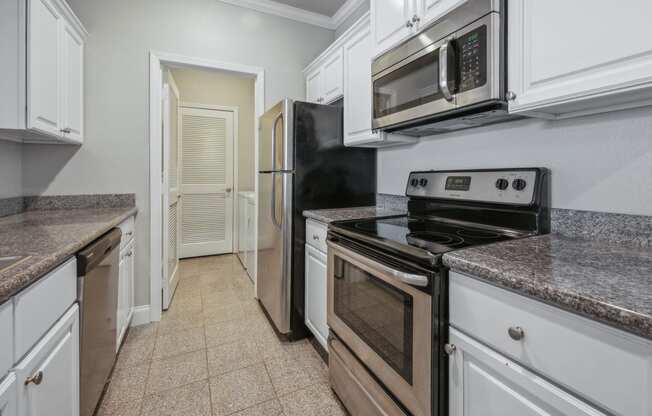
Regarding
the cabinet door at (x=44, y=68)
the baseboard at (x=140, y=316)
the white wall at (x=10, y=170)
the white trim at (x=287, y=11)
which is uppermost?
the white trim at (x=287, y=11)

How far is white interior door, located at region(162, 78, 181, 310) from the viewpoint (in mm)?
2525

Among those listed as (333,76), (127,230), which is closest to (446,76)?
(333,76)

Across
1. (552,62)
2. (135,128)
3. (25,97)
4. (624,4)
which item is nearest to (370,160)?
(552,62)

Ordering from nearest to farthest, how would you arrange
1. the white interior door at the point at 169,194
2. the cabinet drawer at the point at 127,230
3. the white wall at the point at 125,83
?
the cabinet drawer at the point at 127,230 < the white wall at the point at 125,83 < the white interior door at the point at 169,194

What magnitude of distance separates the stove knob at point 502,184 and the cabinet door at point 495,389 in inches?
29.4

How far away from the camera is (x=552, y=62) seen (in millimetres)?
962

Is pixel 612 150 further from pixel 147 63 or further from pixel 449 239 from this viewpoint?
pixel 147 63

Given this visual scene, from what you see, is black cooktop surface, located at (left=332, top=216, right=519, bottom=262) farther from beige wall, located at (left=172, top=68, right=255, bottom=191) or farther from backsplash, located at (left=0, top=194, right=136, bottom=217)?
beige wall, located at (left=172, top=68, right=255, bottom=191)

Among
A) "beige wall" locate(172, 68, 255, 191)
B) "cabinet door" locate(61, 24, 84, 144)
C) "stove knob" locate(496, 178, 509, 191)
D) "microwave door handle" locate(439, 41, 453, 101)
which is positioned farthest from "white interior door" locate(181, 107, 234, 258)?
"stove knob" locate(496, 178, 509, 191)

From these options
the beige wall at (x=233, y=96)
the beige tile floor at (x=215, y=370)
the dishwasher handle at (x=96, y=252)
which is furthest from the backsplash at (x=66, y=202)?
the beige wall at (x=233, y=96)

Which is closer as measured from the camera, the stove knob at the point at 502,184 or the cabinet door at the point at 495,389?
the cabinet door at the point at 495,389

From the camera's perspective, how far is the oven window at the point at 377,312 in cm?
104

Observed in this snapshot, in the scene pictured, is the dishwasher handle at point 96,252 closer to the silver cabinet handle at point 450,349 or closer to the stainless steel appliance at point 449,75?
the silver cabinet handle at point 450,349

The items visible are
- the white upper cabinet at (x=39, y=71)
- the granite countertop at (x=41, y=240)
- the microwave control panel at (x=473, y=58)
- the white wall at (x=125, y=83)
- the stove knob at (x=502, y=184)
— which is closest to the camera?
the granite countertop at (x=41, y=240)
